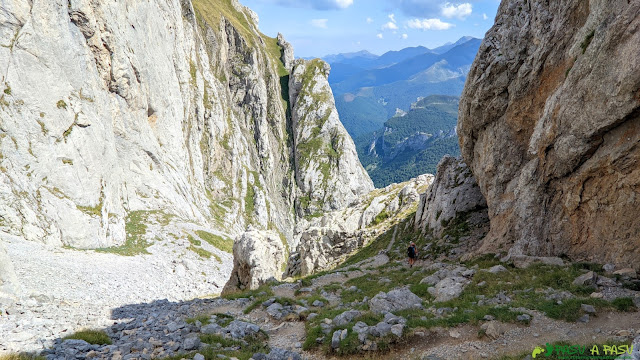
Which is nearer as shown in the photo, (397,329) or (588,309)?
(588,309)

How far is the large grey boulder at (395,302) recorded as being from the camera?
1639 cm

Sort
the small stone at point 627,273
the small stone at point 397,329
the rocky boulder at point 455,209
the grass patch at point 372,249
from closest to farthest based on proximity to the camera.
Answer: the small stone at point 397,329, the small stone at point 627,273, the rocky boulder at point 455,209, the grass patch at point 372,249

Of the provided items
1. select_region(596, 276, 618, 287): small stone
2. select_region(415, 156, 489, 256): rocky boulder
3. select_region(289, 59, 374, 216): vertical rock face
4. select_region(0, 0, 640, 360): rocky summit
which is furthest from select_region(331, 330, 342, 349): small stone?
select_region(289, 59, 374, 216): vertical rock face

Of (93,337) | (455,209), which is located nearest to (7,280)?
(93,337)

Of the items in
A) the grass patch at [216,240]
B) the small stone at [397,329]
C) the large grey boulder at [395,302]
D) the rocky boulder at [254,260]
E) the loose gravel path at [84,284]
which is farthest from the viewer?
the grass patch at [216,240]

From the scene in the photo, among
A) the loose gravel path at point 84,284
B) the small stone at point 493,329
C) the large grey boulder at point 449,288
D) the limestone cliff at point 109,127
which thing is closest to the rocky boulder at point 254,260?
the loose gravel path at point 84,284

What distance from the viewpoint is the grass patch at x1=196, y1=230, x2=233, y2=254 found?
54.2 meters

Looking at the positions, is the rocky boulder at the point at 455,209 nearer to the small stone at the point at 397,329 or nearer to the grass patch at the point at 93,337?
the small stone at the point at 397,329

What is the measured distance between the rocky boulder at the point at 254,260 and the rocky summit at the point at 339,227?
242 mm

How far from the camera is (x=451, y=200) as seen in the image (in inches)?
1336

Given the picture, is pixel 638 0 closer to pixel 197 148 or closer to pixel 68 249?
pixel 68 249

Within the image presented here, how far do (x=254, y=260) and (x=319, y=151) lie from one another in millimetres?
129302

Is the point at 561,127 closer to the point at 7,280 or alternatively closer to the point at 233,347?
the point at 233,347

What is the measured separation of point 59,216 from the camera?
35.7 metres
